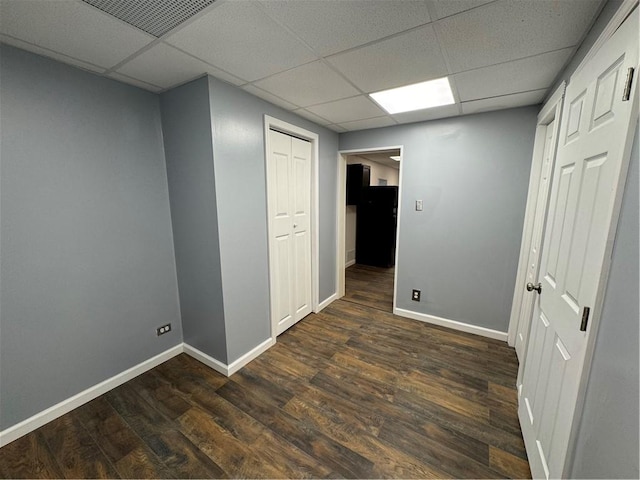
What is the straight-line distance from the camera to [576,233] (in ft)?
3.57

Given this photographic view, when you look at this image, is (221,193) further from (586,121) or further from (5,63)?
(586,121)

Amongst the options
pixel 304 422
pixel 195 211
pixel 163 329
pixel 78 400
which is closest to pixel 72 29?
pixel 195 211

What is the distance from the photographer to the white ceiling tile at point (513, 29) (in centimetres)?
107

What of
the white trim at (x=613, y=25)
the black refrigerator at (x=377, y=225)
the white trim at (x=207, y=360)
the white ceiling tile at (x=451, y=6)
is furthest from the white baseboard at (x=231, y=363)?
the black refrigerator at (x=377, y=225)

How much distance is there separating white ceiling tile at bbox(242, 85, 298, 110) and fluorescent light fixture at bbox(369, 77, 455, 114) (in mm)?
747

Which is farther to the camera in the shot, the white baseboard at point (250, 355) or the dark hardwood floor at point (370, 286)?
the dark hardwood floor at point (370, 286)

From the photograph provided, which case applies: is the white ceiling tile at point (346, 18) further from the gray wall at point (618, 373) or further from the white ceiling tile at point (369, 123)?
the white ceiling tile at point (369, 123)

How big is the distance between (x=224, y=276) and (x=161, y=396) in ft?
3.27

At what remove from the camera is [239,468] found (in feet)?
4.52

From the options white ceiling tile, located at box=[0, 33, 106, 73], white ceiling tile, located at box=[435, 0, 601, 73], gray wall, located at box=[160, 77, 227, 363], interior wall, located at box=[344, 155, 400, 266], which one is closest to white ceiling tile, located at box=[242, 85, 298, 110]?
gray wall, located at box=[160, 77, 227, 363]

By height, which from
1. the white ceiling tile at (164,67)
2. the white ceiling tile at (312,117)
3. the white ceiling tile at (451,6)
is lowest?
the white ceiling tile at (451,6)

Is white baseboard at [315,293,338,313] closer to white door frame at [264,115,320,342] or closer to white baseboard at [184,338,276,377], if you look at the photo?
white door frame at [264,115,320,342]

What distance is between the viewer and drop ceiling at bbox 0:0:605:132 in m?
1.09

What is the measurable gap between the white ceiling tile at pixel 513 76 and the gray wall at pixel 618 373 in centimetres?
109
